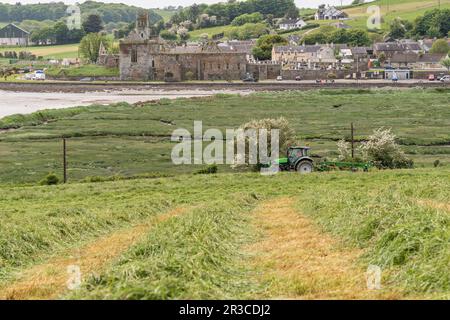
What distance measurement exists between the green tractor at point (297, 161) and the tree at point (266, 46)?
114643 millimetres

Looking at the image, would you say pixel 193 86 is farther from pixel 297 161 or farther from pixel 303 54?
pixel 297 161

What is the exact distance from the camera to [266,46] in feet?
513

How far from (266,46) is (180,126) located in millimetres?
92710

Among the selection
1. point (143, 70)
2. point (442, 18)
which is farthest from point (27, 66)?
point (442, 18)

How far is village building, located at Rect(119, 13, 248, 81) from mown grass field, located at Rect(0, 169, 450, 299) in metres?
106

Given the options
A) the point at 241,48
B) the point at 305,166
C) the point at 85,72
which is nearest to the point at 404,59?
the point at 241,48

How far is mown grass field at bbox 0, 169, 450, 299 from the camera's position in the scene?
1058 cm

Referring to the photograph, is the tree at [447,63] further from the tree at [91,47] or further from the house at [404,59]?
the tree at [91,47]

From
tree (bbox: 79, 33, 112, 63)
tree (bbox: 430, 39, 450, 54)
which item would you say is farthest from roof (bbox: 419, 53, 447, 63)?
tree (bbox: 79, 33, 112, 63)

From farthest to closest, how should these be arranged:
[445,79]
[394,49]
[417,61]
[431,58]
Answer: [394,49], [417,61], [431,58], [445,79]

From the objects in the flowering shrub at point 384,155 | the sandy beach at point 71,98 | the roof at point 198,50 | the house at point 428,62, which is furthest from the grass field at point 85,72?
the flowering shrub at point 384,155

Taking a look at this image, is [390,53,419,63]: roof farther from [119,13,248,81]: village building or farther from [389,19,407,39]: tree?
[389,19,407,39]: tree

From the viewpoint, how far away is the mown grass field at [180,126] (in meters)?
47.5

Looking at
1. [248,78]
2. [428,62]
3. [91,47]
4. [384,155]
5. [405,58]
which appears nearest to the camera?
[384,155]
